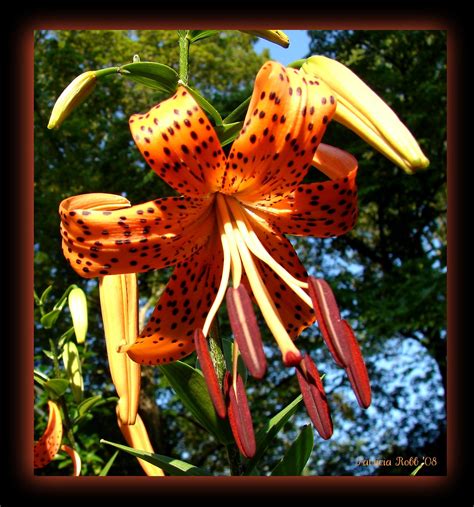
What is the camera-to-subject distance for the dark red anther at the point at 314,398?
2.46 ft

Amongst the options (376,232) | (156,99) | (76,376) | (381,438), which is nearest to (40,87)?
(156,99)

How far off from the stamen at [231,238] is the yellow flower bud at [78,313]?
67 centimetres

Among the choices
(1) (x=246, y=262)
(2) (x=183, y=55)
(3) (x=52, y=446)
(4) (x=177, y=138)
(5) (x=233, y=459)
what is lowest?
(3) (x=52, y=446)

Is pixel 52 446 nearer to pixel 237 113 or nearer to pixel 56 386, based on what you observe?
pixel 56 386

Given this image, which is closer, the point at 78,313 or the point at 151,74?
the point at 151,74

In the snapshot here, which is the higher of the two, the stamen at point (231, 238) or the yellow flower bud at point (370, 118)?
the yellow flower bud at point (370, 118)

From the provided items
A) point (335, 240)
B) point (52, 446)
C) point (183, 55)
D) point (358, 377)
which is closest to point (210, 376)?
point (358, 377)

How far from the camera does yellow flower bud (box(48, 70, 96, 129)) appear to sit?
0.81 metres

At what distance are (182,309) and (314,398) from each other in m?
0.22

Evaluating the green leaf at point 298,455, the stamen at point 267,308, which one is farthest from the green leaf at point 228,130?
the green leaf at point 298,455

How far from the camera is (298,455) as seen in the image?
84 centimetres

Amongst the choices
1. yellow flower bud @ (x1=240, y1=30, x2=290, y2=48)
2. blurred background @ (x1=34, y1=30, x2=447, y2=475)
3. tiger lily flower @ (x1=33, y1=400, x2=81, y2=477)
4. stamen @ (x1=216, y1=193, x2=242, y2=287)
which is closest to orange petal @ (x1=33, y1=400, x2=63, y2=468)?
tiger lily flower @ (x1=33, y1=400, x2=81, y2=477)

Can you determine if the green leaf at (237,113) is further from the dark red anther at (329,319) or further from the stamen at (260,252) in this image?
the dark red anther at (329,319)

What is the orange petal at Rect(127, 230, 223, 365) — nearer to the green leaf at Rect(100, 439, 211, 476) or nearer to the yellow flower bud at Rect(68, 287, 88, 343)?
the green leaf at Rect(100, 439, 211, 476)
